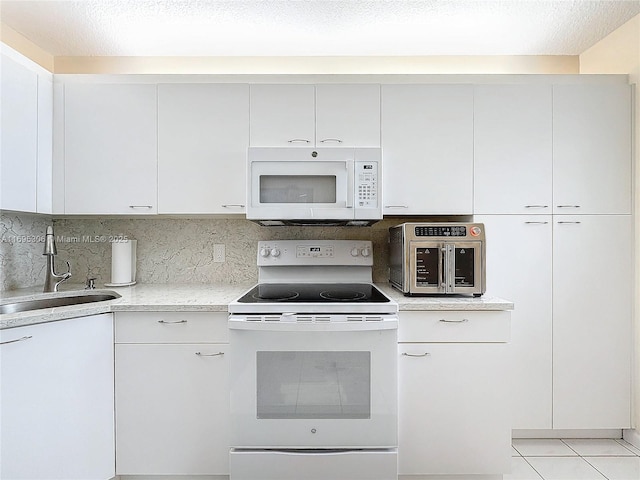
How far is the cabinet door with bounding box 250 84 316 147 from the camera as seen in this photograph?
223 centimetres

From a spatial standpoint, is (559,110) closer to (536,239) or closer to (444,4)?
(536,239)

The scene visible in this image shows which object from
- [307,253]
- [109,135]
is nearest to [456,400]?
[307,253]

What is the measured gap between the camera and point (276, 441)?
1783mm

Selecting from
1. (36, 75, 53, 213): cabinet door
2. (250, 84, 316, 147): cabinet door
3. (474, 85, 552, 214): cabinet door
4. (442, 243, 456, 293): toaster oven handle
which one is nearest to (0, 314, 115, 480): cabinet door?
(36, 75, 53, 213): cabinet door

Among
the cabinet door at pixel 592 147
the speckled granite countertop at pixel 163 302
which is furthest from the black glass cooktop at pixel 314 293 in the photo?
the cabinet door at pixel 592 147

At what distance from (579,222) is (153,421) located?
2398 millimetres

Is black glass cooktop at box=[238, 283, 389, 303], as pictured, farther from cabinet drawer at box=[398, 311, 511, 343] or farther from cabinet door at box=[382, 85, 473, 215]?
cabinet door at box=[382, 85, 473, 215]

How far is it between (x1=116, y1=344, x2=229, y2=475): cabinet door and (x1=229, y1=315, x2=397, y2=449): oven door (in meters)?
0.12

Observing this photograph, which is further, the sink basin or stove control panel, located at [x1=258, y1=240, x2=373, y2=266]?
stove control panel, located at [x1=258, y1=240, x2=373, y2=266]

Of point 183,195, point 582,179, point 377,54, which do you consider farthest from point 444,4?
point 183,195

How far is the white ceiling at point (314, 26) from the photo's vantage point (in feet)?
6.72

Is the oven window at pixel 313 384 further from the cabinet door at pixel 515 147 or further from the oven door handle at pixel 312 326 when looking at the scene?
the cabinet door at pixel 515 147

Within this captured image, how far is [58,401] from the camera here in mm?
1645

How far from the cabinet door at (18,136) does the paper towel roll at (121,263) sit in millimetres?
477
